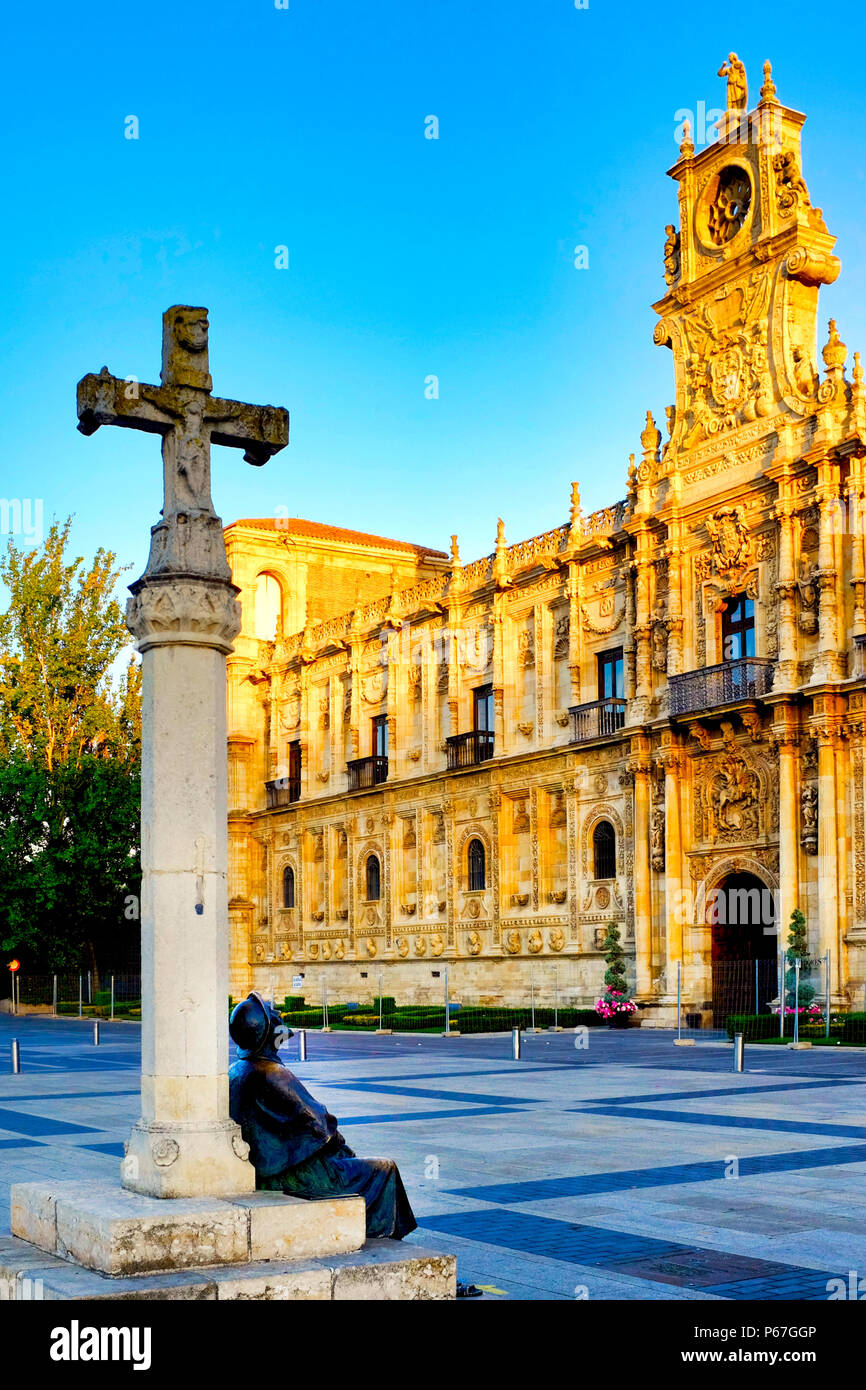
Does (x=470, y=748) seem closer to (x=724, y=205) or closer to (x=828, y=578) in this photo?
(x=828, y=578)

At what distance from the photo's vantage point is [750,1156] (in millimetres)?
12062

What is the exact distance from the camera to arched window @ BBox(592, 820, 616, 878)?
126ft

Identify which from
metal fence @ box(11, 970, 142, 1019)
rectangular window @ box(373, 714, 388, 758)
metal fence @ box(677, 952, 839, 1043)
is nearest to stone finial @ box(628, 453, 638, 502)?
metal fence @ box(677, 952, 839, 1043)

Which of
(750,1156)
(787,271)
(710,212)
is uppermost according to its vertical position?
(710,212)

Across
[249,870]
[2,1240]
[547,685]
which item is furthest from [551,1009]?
[2,1240]

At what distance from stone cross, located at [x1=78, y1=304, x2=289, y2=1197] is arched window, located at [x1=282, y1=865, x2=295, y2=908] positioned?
4808 cm

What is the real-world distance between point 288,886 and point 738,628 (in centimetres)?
2630

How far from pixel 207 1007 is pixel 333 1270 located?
140 centimetres

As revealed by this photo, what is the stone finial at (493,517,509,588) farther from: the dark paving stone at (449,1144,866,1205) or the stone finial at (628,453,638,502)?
the dark paving stone at (449,1144,866,1205)

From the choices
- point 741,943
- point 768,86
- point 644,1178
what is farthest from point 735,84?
point 644,1178

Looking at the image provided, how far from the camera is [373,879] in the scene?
164ft

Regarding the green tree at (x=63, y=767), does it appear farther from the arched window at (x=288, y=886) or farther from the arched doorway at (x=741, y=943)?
the arched doorway at (x=741, y=943)

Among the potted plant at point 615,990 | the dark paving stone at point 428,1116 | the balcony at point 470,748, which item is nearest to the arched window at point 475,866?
the balcony at point 470,748
